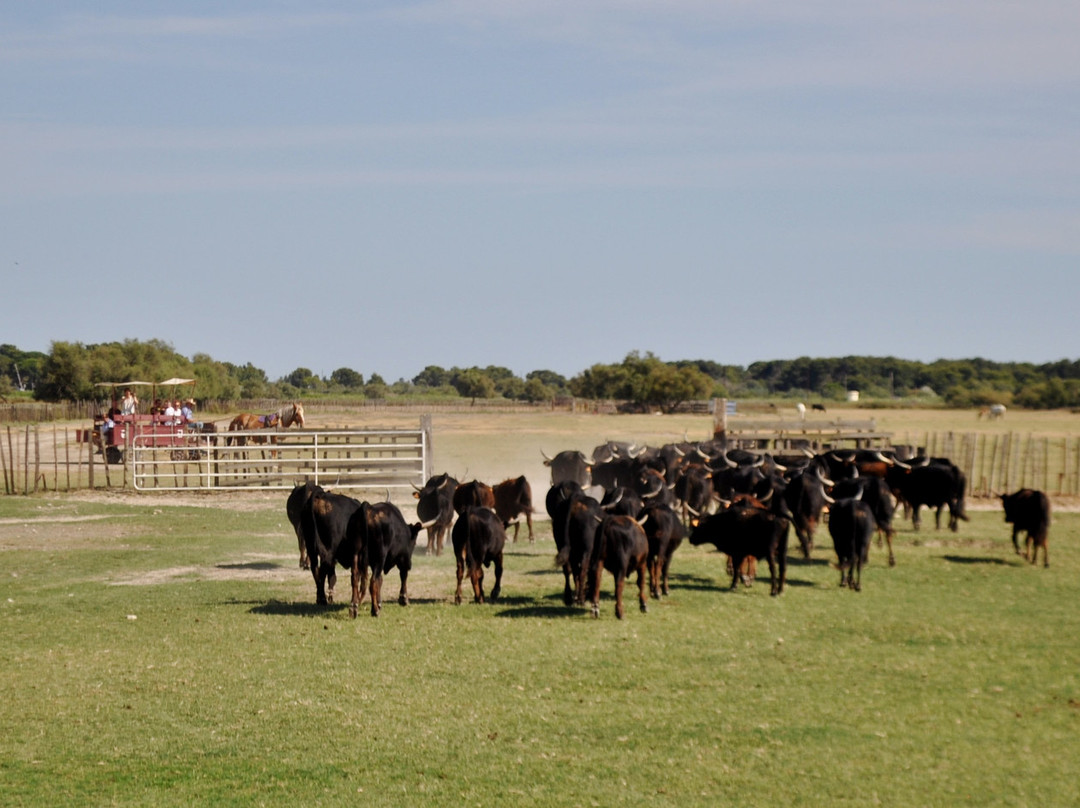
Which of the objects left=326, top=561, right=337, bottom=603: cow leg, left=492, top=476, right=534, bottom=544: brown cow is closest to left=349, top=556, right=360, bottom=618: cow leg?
left=326, top=561, right=337, bottom=603: cow leg

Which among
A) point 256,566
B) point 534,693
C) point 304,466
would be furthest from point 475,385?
point 534,693

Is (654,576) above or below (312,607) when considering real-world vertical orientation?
above

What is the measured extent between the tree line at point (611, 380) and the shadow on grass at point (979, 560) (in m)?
54.3

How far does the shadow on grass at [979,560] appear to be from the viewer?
19.0 meters

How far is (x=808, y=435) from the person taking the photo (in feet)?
113

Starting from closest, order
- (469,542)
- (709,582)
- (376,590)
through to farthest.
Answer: (376,590) → (469,542) → (709,582)

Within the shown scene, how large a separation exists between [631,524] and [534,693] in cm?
364

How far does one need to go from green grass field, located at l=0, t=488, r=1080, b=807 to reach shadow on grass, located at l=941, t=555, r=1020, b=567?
161 cm

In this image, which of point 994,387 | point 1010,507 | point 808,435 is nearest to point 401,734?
point 1010,507

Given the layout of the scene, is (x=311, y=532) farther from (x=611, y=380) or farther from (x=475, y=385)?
(x=475, y=385)

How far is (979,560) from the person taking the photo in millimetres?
19281

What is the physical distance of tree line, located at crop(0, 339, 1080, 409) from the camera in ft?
262

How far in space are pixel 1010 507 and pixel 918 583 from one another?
314 centimetres

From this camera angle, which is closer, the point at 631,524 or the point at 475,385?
the point at 631,524
